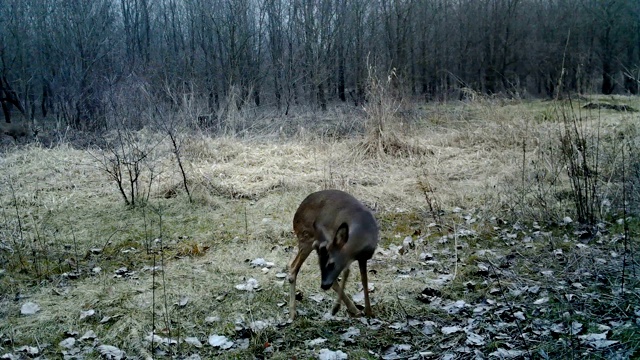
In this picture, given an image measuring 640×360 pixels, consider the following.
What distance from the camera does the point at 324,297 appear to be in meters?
4.48

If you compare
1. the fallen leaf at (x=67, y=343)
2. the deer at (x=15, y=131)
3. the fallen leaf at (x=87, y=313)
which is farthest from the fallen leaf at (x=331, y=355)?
the deer at (x=15, y=131)

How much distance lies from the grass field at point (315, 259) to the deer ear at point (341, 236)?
694 millimetres

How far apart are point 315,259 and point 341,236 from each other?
1.85m

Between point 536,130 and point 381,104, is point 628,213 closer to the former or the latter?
point 536,130

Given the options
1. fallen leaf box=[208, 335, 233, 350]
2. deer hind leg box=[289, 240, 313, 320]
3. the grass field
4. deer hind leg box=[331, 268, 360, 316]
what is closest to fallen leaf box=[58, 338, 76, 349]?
the grass field

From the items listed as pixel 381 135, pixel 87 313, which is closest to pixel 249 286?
→ pixel 87 313

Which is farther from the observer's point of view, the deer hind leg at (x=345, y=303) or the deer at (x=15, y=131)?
the deer at (x=15, y=131)

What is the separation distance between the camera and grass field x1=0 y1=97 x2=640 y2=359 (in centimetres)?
371

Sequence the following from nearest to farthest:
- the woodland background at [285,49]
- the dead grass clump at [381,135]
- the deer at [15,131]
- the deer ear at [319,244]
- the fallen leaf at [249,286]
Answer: the deer ear at [319,244], the fallen leaf at [249,286], the dead grass clump at [381,135], the deer at [15,131], the woodland background at [285,49]

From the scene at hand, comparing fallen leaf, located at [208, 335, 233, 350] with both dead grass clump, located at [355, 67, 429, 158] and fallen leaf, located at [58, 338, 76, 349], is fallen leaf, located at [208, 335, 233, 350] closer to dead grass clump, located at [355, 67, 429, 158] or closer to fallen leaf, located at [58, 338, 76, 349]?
fallen leaf, located at [58, 338, 76, 349]

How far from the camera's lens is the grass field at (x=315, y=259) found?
3705 millimetres

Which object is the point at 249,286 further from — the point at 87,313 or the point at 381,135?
the point at 381,135

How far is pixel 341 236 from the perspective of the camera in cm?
362

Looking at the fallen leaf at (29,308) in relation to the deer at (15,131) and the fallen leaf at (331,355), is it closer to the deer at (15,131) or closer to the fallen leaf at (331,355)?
the fallen leaf at (331,355)
